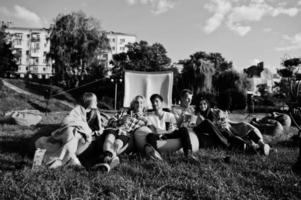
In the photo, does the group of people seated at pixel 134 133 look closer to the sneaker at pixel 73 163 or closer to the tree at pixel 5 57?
the sneaker at pixel 73 163

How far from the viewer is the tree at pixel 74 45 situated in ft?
73.7

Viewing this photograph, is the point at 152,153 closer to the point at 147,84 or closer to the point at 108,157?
the point at 108,157

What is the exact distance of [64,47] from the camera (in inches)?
895

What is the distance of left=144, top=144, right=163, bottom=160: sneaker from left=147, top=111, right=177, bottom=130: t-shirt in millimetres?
735

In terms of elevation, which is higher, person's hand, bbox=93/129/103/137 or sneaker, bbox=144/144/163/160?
person's hand, bbox=93/129/103/137

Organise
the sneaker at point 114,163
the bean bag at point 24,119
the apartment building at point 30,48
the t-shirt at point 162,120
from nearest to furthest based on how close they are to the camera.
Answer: the sneaker at point 114,163 < the t-shirt at point 162,120 < the bean bag at point 24,119 < the apartment building at point 30,48

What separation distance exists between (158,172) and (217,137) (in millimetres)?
1474

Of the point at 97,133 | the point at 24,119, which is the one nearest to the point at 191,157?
the point at 97,133

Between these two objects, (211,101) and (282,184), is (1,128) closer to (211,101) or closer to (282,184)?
(211,101)

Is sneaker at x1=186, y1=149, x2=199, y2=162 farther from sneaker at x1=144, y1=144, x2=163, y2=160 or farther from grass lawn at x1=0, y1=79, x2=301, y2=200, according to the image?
sneaker at x1=144, y1=144, x2=163, y2=160

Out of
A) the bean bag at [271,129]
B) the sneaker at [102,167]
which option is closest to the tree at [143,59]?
the bean bag at [271,129]

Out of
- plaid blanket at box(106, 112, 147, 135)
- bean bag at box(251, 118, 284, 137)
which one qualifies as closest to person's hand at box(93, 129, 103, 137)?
plaid blanket at box(106, 112, 147, 135)

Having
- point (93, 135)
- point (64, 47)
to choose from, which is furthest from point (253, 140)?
point (64, 47)

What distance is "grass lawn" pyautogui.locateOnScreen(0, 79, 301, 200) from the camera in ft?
7.47
